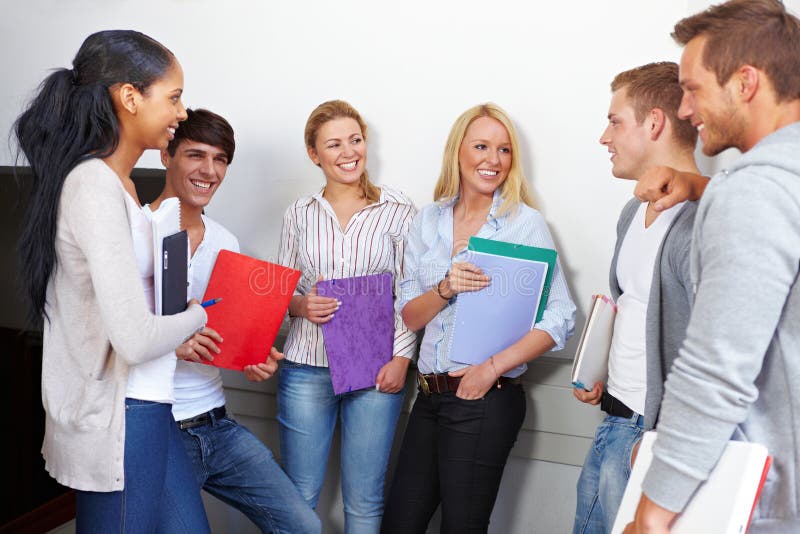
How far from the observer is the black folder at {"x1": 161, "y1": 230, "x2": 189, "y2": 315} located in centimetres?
149

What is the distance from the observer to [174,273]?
1.54m

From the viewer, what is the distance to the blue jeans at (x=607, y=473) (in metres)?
1.60

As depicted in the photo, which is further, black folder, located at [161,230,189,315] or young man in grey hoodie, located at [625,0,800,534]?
black folder, located at [161,230,189,315]

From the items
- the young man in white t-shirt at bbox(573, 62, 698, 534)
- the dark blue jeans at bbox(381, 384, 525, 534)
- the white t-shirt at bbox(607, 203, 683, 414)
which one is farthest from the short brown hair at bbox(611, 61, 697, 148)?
the dark blue jeans at bbox(381, 384, 525, 534)

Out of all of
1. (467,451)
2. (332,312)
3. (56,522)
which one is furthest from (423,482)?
(56,522)

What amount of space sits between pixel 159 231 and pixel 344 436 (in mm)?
1072

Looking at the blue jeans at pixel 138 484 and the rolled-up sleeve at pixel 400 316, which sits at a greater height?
the rolled-up sleeve at pixel 400 316

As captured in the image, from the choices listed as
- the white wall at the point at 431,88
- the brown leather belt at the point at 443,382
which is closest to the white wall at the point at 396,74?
the white wall at the point at 431,88

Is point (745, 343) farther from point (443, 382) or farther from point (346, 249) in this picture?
point (346, 249)

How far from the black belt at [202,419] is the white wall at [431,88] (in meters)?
0.65

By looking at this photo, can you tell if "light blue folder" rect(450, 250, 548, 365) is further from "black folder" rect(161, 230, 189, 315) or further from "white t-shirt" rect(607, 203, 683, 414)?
"black folder" rect(161, 230, 189, 315)

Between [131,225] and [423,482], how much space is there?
3.82 feet

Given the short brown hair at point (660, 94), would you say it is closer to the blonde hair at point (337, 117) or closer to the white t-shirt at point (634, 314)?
the white t-shirt at point (634, 314)

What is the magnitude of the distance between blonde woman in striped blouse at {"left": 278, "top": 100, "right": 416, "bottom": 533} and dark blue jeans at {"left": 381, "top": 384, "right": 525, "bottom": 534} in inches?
6.6
